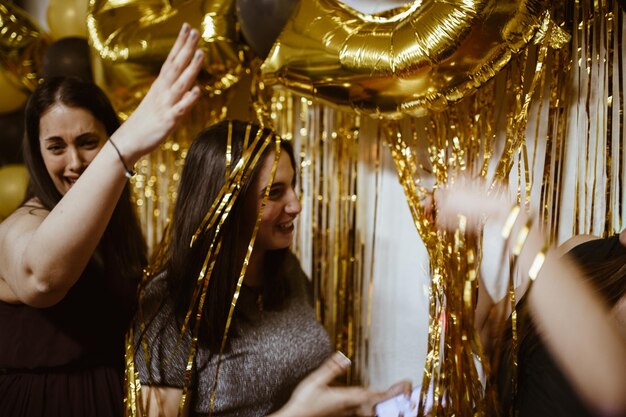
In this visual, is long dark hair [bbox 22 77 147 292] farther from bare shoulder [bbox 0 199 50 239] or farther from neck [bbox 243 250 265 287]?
neck [bbox 243 250 265 287]

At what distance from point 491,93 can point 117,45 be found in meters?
0.92

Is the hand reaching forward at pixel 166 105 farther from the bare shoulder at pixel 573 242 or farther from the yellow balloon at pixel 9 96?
the yellow balloon at pixel 9 96

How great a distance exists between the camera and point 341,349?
144cm

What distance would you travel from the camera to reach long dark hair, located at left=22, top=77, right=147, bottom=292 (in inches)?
47.2

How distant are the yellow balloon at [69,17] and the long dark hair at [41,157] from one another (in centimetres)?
56

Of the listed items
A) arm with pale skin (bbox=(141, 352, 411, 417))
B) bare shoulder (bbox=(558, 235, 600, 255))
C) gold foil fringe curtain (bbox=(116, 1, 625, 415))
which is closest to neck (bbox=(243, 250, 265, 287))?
arm with pale skin (bbox=(141, 352, 411, 417))

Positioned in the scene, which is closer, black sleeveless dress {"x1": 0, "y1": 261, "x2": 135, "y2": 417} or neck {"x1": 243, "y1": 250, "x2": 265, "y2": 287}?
black sleeveless dress {"x1": 0, "y1": 261, "x2": 135, "y2": 417}

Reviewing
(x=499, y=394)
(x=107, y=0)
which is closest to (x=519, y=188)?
(x=499, y=394)

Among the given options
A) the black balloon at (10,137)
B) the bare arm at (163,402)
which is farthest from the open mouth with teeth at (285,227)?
the black balloon at (10,137)

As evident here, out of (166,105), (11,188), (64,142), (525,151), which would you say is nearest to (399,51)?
(525,151)

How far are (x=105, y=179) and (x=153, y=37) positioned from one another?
53cm

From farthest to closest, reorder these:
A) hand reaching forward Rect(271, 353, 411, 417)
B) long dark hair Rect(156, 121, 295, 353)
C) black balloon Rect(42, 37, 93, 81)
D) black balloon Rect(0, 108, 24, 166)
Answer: black balloon Rect(0, 108, 24, 166) → black balloon Rect(42, 37, 93, 81) → long dark hair Rect(156, 121, 295, 353) → hand reaching forward Rect(271, 353, 411, 417)

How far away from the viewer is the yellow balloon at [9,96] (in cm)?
177

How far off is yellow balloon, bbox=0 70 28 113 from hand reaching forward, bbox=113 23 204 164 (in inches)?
46.0
